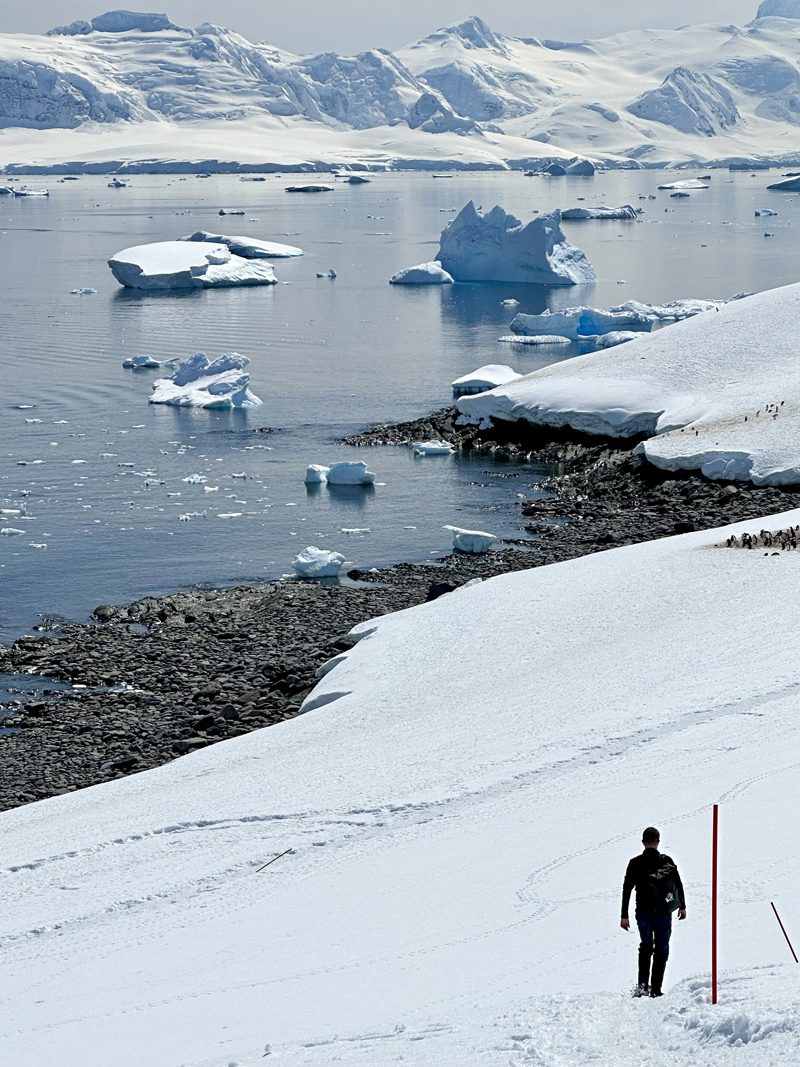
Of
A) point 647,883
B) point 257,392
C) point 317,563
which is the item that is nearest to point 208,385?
point 257,392

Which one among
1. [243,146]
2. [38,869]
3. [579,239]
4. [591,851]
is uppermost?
[243,146]

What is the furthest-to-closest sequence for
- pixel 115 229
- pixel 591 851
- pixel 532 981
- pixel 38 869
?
pixel 115 229 → pixel 38 869 → pixel 591 851 → pixel 532 981

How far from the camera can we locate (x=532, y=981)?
8070mm

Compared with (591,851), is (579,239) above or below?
above

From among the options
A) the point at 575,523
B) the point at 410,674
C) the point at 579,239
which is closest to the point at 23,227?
the point at 579,239

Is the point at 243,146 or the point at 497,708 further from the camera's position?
the point at 243,146

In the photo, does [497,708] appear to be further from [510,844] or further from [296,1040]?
[296,1040]

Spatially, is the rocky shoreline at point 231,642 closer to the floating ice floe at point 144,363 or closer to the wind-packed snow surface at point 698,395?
the wind-packed snow surface at point 698,395

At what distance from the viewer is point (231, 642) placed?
2034 cm

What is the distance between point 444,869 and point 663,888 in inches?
127

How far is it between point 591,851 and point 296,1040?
3.21 m

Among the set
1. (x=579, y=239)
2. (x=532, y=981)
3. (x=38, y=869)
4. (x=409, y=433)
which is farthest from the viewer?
(x=579, y=239)

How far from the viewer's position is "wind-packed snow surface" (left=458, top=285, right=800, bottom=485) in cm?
2881

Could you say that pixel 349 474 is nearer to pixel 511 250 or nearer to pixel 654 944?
pixel 654 944
